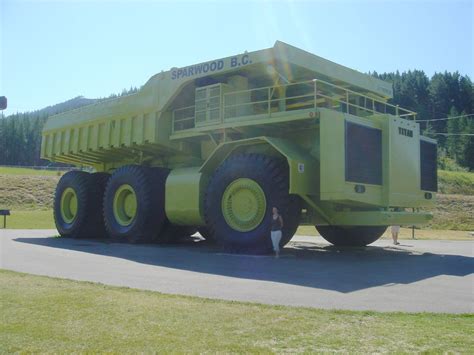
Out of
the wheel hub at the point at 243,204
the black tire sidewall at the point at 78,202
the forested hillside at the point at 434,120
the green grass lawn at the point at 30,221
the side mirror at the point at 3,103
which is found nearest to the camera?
the side mirror at the point at 3,103

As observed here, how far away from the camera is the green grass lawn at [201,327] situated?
5.25m

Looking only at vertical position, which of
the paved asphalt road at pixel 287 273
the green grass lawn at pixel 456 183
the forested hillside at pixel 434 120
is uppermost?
the forested hillside at pixel 434 120

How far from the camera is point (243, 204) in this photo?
14484 mm

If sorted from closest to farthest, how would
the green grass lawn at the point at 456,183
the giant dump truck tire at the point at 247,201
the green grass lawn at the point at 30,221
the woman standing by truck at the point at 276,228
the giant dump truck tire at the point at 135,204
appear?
the woman standing by truck at the point at 276,228
the giant dump truck tire at the point at 247,201
the giant dump truck tire at the point at 135,204
the green grass lawn at the point at 30,221
the green grass lawn at the point at 456,183

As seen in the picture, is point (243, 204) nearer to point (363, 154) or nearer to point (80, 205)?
point (363, 154)

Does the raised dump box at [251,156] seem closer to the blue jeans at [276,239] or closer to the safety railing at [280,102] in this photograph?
the safety railing at [280,102]

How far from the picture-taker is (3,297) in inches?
289

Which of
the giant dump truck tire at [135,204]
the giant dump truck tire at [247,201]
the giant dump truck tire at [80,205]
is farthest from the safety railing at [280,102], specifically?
the giant dump truck tire at [80,205]

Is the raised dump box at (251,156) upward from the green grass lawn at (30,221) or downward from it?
upward

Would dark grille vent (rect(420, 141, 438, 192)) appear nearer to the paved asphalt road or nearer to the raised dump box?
the raised dump box

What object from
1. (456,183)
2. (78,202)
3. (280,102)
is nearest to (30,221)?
(78,202)

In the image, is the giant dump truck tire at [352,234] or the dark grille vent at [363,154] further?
the giant dump truck tire at [352,234]

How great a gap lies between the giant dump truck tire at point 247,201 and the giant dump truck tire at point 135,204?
10.9 ft

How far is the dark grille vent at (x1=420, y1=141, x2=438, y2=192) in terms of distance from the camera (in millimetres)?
15641
